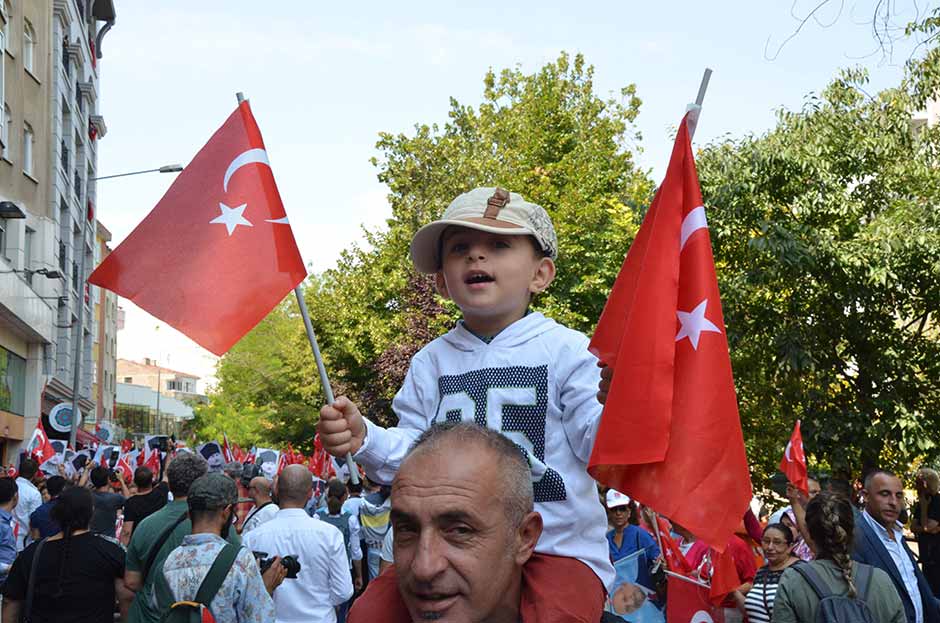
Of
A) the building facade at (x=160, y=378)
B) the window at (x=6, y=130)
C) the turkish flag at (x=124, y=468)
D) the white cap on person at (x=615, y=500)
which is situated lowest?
the white cap on person at (x=615, y=500)

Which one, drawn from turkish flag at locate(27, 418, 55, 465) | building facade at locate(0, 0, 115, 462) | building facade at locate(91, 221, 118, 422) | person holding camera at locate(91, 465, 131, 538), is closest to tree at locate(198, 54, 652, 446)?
building facade at locate(0, 0, 115, 462)

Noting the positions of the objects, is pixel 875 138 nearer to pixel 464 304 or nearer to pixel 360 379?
pixel 464 304

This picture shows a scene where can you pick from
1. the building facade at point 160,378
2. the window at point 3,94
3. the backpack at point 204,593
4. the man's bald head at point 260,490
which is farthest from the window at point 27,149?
the building facade at point 160,378

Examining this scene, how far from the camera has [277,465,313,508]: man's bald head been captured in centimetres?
853

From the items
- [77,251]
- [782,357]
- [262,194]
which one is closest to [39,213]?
[77,251]

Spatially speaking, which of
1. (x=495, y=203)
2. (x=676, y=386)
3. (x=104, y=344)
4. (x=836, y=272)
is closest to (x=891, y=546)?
(x=676, y=386)

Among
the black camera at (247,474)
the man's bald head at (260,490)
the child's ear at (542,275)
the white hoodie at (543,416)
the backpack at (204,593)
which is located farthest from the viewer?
the black camera at (247,474)

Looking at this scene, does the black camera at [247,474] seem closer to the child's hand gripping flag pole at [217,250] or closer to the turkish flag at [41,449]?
the turkish flag at [41,449]

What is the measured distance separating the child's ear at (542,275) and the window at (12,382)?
28957mm

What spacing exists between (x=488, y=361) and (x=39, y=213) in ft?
107

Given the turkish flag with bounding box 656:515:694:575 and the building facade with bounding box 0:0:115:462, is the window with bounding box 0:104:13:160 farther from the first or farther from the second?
the turkish flag with bounding box 656:515:694:575

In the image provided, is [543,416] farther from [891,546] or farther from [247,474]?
[247,474]

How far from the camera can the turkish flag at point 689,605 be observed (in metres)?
7.82

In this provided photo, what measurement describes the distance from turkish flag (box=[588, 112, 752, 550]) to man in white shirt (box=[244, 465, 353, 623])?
5156 mm
